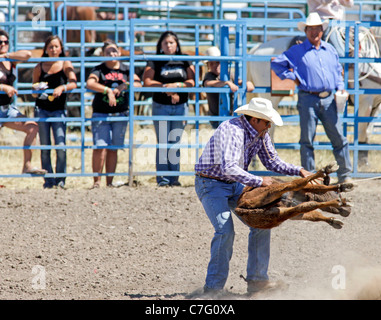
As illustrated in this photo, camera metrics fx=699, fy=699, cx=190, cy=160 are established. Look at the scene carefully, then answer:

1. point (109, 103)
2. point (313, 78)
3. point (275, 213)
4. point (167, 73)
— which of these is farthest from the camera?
point (167, 73)

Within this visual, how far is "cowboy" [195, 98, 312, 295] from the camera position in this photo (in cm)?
473

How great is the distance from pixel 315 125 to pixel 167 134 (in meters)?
1.79

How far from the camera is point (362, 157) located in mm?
9883

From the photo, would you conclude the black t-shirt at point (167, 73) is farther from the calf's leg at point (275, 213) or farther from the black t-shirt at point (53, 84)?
the calf's leg at point (275, 213)

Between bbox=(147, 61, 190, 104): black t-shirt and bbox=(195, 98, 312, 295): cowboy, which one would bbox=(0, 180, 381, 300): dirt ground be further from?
bbox=(147, 61, 190, 104): black t-shirt

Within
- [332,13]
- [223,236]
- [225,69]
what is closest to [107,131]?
[225,69]

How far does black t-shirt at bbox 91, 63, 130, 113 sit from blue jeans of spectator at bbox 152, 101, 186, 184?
0.43m

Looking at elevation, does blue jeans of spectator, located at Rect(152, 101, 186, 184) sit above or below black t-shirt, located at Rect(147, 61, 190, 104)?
below

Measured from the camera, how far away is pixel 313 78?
7910 millimetres

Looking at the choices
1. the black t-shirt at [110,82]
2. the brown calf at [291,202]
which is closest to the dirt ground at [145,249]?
the brown calf at [291,202]

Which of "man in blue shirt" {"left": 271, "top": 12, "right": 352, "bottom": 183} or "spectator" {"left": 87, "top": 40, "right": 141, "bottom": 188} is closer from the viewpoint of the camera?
"man in blue shirt" {"left": 271, "top": 12, "right": 352, "bottom": 183}

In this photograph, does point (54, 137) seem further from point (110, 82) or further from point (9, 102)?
point (110, 82)

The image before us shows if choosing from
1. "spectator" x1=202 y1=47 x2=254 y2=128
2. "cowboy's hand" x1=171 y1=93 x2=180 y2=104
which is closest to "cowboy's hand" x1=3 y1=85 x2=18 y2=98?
"cowboy's hand" x1=171 y1=93 x2=180 y2=104
